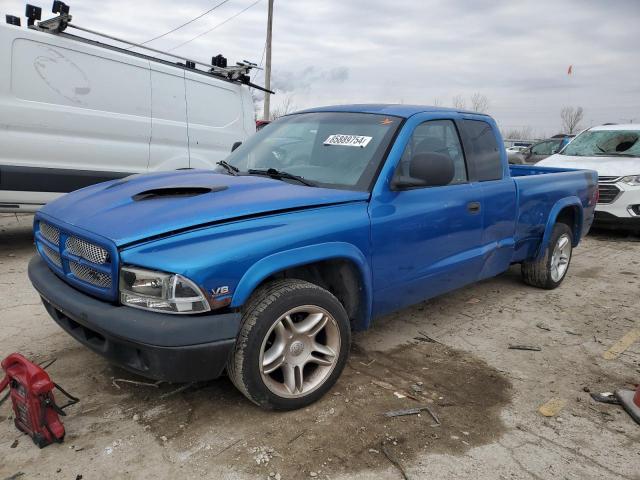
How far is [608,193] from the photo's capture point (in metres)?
7.87

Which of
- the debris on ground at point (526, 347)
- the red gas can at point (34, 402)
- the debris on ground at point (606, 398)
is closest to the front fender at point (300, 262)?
the red gas can at point (34, 402)

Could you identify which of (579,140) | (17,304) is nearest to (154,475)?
(17,304)

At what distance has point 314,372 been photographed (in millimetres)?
2828

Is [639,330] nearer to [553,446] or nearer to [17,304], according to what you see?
[553,446]

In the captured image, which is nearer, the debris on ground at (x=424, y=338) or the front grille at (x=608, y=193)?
the debris on ground at (x=424, y=338)

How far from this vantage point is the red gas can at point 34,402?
2242 mm

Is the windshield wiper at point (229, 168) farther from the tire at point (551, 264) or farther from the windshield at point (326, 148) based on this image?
the tire at point (551, 264)

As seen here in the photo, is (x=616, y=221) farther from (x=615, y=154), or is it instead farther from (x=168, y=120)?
(x=168, y=120)

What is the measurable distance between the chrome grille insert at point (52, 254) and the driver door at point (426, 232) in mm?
1771

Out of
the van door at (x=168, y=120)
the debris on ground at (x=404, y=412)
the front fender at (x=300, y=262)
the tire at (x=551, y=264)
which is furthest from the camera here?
the van door at (x=168, y=120)

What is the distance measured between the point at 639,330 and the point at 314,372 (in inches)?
119

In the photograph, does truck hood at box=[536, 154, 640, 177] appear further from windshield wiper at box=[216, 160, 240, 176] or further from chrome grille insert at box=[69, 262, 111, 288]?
chrome grille insert at box=[69, 262, 111, 288]

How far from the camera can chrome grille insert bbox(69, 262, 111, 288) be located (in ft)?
7.82

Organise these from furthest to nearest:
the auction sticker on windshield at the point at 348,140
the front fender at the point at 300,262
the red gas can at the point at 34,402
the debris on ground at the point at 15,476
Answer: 1. the auction sticker on windshield at the point at 348,140
2. the front fender at the point at 300,262
3. the red gas can at the point at 34,402
4. the debris on ground at the point at 15,476
